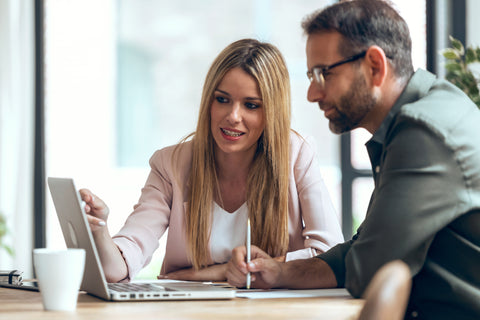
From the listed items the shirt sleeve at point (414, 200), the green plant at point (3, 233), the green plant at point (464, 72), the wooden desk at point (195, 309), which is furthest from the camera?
the green plant at point (3, 233)

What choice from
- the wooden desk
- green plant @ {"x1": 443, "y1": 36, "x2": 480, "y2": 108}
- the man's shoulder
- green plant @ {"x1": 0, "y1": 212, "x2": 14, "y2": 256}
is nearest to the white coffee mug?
the wooden desk

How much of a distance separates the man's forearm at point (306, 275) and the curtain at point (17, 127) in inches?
106

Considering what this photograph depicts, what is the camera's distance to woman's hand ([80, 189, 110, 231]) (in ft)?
5.01

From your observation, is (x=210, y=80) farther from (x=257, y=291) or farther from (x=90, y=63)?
(x=90, y=63)

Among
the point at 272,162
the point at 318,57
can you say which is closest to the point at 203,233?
the point at 272,162

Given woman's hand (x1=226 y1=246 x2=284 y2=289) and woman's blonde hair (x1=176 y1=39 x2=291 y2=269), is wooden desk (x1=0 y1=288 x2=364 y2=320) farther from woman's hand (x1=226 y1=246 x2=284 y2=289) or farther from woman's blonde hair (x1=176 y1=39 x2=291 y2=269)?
woman's blonde hair (x1=176 y1=39 x2=291 y2=269)

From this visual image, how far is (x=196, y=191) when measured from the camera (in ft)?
6.82

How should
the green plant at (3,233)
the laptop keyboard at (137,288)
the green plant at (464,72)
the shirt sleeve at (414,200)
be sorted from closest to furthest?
the shirt sleeve at (414,200) → the laptop keyboard at (137,288) → the green plant at (464,72) → the green plant at (3,233)

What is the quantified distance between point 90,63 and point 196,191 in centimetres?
284

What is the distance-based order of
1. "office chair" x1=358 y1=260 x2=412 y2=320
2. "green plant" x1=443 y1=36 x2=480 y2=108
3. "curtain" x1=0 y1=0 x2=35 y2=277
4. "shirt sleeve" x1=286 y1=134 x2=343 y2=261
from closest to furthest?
"office chair" x1=358 y1=260 x2=412 y2=320
"shirt sleeve" x1=286 y1=134 x2=343 y2=261
"green plant" x1=443 y1=36 x2=480 y2=108
"curtain" x1=0 y1=0 x2=35 y2=277

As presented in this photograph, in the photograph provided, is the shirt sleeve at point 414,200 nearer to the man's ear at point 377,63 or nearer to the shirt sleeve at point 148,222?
the man's ear at point 377,63

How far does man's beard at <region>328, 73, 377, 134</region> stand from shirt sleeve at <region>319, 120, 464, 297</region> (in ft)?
0.89

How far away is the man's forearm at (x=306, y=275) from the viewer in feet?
5.12

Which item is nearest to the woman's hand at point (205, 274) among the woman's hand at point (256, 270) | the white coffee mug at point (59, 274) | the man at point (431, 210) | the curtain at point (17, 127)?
the woman's hand at point (256, 270)
